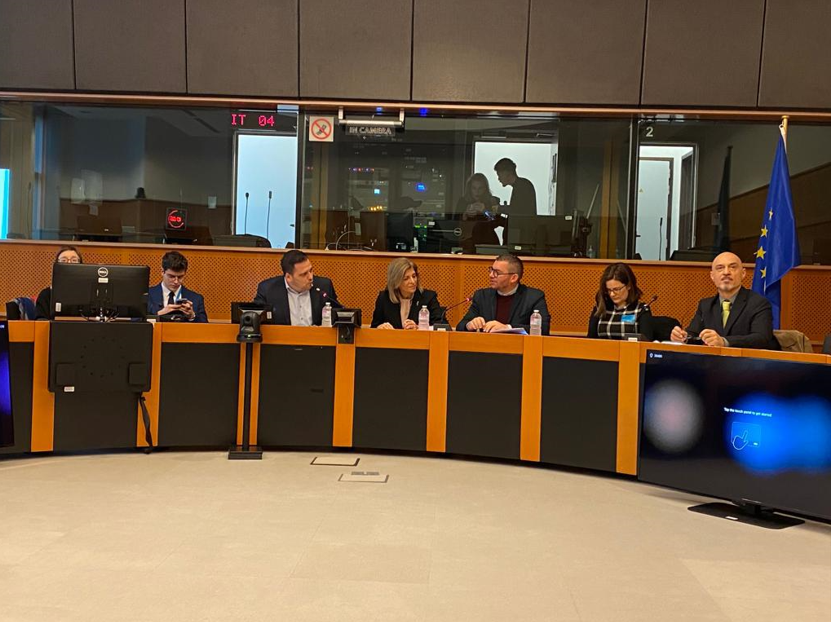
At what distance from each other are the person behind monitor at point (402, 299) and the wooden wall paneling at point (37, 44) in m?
4.09

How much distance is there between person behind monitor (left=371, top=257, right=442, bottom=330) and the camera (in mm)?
5824

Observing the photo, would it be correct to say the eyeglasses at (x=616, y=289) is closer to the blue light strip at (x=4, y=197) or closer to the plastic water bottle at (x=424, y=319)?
the plastic water bottle at (x=424, y=319)

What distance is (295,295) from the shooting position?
5.91 meters

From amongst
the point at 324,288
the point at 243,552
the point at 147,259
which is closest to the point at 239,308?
the point at 324,288

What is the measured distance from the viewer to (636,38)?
7402mm

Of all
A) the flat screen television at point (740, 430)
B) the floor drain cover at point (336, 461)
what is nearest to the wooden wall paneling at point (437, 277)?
the floor drain cover at point (336, 461)

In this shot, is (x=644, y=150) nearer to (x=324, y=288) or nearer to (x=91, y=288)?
(x=324, y=288)

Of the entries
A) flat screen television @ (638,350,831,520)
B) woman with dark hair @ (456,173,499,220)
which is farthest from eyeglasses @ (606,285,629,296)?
woman with dark hair @ (456,173,499,220)

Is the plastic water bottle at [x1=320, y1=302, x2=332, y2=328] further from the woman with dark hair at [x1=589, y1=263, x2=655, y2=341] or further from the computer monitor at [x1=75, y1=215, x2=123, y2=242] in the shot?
the computer monitor at [x1=75, y1=215, x2=123, y2=242]

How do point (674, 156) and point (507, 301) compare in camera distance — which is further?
point (674, 156)

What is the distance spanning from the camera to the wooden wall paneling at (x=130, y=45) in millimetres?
7613

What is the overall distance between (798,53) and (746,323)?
376cm

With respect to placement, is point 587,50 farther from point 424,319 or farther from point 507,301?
point 424,319

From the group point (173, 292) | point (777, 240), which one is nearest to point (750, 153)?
point (777, 240)
